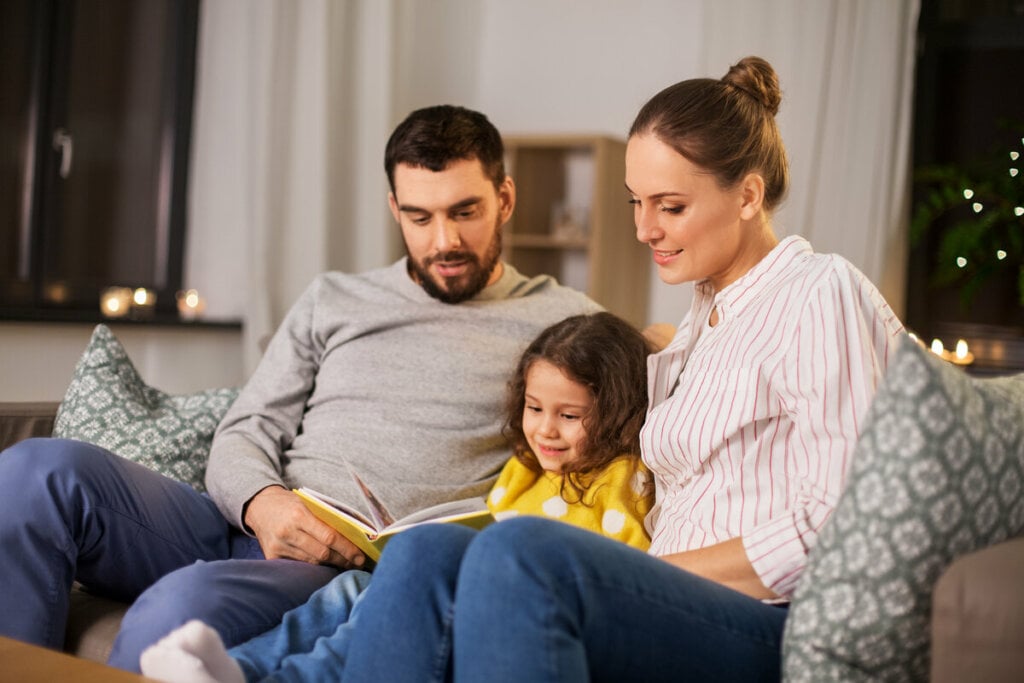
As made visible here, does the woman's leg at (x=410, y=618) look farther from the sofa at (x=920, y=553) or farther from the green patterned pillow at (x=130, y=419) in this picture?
the green patterned pillow at (x=130, y=419)

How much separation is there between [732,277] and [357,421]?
2.55 feet

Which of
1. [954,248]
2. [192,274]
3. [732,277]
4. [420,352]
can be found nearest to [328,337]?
[420,352]

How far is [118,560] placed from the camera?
1.79m

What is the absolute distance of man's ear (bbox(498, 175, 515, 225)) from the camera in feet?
7.48

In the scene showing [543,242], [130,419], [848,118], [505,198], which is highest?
[848,118]

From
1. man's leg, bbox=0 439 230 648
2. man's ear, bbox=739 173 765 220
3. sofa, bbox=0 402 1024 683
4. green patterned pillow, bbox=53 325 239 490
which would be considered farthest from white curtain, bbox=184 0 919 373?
sofa, bbox=0 402 1024 683

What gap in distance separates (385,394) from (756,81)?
87 centimetres

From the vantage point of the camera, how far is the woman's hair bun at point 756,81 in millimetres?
1687

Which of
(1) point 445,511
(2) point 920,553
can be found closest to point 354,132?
(1) point 445,511

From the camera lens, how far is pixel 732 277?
1.67 m

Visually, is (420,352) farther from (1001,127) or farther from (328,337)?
(1001,127)

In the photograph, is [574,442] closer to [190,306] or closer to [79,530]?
[79,530]

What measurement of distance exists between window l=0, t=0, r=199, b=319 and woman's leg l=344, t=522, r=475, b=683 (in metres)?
2.33

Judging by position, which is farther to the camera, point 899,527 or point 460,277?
point 460,277
